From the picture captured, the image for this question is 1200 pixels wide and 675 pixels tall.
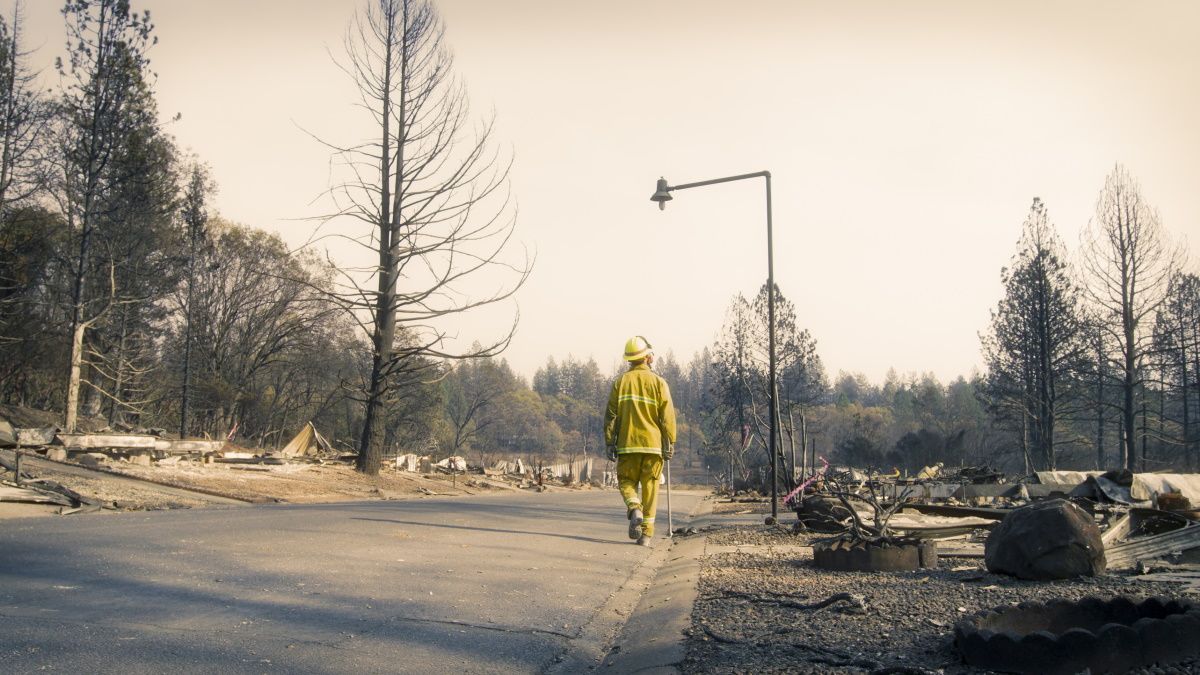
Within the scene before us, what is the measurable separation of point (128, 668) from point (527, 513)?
10.5 meters

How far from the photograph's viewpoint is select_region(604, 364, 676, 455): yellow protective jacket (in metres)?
8.88


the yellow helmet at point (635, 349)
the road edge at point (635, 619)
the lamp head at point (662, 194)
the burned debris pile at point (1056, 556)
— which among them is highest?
the lamp head at point (662, 194)

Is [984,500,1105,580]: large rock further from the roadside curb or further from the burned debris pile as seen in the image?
the roadside curb

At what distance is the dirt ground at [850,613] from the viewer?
12.1 ft

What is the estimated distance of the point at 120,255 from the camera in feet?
120

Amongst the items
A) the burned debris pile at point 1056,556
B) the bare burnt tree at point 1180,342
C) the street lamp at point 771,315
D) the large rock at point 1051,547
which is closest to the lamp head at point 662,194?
the street lamp at point 771,315

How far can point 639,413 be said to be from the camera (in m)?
8.91

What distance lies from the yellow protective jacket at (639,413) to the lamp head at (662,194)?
26.3ft

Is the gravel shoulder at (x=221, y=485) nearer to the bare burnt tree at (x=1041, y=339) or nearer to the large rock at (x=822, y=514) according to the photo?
the large rock at (x=822, y=514)

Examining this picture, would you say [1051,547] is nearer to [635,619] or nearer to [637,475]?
[635,619]

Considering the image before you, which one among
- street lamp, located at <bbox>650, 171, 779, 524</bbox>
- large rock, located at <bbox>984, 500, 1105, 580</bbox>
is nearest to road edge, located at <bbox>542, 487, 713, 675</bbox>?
large rock, located at <bbox>984, 500, 1105, 580</bbox>

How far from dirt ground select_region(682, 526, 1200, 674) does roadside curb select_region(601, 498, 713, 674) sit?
0.27 ft

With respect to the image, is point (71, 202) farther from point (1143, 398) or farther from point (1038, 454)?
point (1038, 454)

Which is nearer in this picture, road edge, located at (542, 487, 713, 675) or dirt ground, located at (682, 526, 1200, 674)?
dirt ground, located at (682, 526, 1200, 674)
